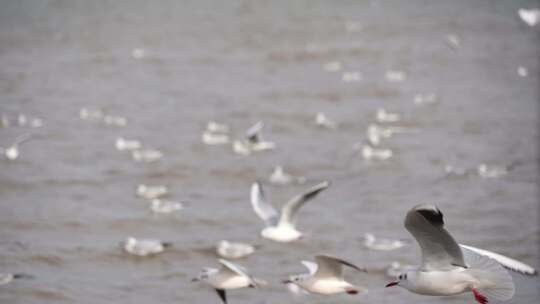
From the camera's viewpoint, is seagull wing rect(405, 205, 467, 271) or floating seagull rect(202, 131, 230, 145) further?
floating seagull rect(202, 131, 230, 145)

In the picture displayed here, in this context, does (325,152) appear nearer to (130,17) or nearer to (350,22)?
(350,22)

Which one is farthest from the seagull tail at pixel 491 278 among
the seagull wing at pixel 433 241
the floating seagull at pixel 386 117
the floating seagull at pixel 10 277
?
the floating seagull at pixel 386 117

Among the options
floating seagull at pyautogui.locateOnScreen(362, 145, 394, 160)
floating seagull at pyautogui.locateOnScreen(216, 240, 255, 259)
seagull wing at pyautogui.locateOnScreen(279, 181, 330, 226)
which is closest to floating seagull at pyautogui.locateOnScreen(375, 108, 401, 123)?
floating seagull at pyautogui.locateOnScreen(362, 145, 394, 160)

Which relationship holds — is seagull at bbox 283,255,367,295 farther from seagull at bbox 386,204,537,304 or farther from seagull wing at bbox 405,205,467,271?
seagull wing at bbox 405,205,467,271

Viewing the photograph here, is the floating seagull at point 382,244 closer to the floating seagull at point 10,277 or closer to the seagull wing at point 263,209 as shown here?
the seagull wing at point 263,209

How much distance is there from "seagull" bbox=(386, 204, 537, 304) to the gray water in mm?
2664

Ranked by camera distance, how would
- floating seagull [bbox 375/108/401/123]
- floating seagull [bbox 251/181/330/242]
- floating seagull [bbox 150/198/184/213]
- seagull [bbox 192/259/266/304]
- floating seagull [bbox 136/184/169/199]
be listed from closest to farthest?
1. seagull [bbox 192/259/266/304]
2. floating seagull [bbox 251/181/330/242]
3. floating seagull [bbox 150/198/184/213]
4. floating seagull [bbox 136/184/169/199]
5. floating seagull [bbox 375/108/401/123]

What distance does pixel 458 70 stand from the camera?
21.4 meters

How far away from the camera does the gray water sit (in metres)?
11.3

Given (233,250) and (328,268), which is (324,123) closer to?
(233,250)

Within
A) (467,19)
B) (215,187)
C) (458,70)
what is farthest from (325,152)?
(467,19)

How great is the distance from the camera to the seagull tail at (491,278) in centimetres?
683

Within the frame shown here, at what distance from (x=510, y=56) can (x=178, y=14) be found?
29.6 ft

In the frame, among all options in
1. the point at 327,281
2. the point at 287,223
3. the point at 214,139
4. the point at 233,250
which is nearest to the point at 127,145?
the point at 214,139
